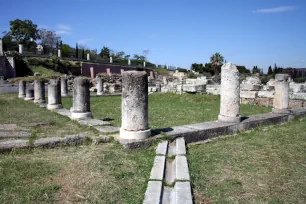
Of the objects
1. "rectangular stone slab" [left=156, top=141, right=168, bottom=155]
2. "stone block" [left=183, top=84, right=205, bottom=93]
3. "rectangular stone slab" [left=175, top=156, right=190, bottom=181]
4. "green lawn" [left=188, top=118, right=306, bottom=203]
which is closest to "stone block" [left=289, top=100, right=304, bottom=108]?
"stone block" [left=183, top=84, right=205, bottom=93]

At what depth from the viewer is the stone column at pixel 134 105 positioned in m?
5.28

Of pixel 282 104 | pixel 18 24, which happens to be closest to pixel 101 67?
pixel 18 24

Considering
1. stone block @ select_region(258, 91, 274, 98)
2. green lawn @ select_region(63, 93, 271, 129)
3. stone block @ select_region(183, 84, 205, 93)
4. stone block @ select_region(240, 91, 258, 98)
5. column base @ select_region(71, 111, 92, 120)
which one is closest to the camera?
column base @ select_region(71, 111, 92, 120)

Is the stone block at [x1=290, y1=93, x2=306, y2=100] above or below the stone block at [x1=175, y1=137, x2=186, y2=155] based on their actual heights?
above

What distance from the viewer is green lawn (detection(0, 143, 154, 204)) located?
3.12 metres

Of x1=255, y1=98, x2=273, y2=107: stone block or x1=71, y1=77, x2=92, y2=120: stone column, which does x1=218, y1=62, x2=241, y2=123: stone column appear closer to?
x1=71, y1=77, x2=92, y2=120: stone column

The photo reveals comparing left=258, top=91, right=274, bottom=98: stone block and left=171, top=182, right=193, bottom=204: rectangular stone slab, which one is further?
left=258, top=91, right=274, bottom=98: stone block

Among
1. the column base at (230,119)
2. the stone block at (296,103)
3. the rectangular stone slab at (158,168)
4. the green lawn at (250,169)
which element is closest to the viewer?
the green lawn at (250,169)

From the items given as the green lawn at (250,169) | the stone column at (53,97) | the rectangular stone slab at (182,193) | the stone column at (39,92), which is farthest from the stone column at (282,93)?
the stone column at (39,92)

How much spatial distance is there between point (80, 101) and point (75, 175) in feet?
16.6

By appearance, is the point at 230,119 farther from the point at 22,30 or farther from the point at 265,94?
the point at 22,30

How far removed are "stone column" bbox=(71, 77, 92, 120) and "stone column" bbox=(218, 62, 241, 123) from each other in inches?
175

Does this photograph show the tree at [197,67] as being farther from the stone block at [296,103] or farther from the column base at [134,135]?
the column base at [134,135]

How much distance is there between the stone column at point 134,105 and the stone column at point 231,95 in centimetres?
303
